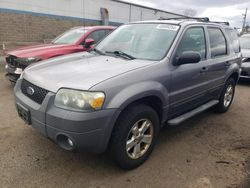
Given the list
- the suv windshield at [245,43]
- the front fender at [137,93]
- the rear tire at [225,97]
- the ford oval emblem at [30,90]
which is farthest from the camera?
the suv windshield at [245,43]

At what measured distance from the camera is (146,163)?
3033 mm

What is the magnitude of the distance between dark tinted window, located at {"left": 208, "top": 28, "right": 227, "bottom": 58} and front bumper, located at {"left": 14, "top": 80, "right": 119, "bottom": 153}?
100 inches

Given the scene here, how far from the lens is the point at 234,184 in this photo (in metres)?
2.69

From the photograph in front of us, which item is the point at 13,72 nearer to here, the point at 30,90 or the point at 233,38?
the point at 30,90

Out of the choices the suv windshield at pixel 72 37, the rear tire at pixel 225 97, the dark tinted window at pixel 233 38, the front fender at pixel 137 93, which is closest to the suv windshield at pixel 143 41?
the front fender at pixel 137 93

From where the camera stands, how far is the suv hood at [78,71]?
2.44 m

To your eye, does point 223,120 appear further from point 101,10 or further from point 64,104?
point 101,10

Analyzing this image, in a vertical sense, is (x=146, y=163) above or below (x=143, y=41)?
below

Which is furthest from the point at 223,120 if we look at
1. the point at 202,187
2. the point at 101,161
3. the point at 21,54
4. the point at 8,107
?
the point at 21,54

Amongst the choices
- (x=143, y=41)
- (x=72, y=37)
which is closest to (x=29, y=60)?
(x=72, y=37)

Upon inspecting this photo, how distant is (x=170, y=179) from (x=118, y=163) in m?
0.63

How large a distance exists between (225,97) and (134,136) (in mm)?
2970

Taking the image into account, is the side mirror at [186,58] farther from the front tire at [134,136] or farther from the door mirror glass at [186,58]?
the front tire at [134,136]

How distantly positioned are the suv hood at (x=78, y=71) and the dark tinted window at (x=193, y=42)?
71cm
